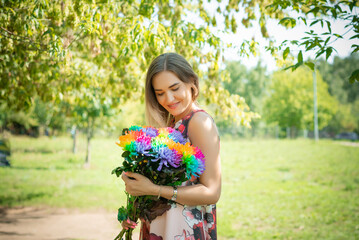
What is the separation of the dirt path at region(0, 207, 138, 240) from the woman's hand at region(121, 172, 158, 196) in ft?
15.4

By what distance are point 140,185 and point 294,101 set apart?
34431 millimetres

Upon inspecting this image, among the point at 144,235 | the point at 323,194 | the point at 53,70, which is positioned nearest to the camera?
the point at 144,235

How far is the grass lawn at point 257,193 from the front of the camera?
7102mm

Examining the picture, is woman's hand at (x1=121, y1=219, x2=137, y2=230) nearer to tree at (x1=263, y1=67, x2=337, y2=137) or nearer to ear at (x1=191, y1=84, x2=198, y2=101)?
ear at (x1=191, y1=84, x2=198, y2=101)

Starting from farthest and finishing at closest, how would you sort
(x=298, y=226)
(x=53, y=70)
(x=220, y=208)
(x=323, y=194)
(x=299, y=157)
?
(x=299, y=157), (x=323, y=194), (x=220, y=208), (x=298, y=226), (x=53, y=70)

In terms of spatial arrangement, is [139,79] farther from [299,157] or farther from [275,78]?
[275,78]

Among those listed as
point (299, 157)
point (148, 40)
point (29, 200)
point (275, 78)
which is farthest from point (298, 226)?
point (275, 78)

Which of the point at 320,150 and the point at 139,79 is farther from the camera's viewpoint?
the point at 320,150

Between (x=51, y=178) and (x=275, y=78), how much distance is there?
94.2 feet

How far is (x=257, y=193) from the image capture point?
10.6 metres

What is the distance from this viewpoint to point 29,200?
8.88 meters

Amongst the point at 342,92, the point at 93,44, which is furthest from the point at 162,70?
the point at 342,92

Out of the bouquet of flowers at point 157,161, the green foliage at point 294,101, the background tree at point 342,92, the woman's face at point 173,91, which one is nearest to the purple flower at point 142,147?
the bouquet of flowers at point 157,161

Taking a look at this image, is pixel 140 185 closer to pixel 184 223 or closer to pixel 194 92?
pixel 184 223
